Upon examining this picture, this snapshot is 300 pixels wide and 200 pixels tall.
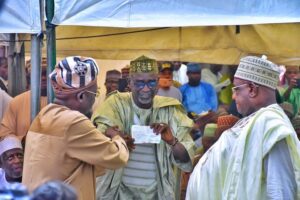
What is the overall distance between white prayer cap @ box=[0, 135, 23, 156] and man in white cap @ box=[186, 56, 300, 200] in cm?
175

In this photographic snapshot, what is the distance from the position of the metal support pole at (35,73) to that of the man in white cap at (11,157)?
43 cm

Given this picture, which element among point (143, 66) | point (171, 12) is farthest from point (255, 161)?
point (143, 66)

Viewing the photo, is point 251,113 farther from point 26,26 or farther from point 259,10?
point 26,26

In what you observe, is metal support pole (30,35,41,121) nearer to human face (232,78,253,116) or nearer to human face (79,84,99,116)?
human face (79,84,99,116)

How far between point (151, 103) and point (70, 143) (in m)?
1.56

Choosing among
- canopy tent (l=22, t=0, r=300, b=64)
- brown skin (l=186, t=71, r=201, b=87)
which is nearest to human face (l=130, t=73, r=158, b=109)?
canopy tent (l=22, t=0, r=300, b=64)

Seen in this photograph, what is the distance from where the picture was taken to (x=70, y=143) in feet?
16.3

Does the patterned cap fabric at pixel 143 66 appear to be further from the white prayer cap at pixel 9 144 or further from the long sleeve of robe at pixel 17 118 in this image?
the white prayer cap at pixel 9 144

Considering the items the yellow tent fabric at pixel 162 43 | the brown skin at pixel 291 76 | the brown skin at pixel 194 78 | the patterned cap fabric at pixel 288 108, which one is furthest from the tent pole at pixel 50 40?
the brown skin at pixel 194 78

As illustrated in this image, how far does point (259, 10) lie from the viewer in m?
5.64

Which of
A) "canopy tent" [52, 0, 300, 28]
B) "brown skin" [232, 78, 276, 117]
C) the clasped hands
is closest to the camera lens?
"brown skin" [232, 78, 276, 117]

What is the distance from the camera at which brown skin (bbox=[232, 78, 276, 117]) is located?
5.08 meters

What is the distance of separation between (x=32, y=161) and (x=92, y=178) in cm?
41

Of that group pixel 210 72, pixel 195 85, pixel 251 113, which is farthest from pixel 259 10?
pixel 210 72
